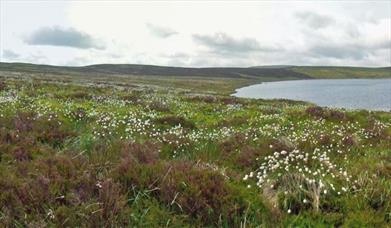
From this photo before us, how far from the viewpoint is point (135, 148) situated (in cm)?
916

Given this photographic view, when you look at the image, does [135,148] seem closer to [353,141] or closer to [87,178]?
[87,178]

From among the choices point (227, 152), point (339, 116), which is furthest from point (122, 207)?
point (339, 116)

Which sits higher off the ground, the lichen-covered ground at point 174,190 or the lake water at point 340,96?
the lichen-covered ground at point 174,190

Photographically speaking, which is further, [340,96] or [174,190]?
[340,96]

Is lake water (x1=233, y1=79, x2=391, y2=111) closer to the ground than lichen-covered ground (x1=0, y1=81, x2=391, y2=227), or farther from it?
closer to the ground

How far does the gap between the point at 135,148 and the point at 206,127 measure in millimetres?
6912

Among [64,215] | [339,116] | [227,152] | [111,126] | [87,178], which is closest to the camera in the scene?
[64,215]

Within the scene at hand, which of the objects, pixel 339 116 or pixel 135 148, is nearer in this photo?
pixel 135 148

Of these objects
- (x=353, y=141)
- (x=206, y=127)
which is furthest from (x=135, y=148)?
(x=206, y=127)

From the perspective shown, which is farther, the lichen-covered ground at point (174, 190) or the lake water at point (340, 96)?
the lake water at point (340, 96)

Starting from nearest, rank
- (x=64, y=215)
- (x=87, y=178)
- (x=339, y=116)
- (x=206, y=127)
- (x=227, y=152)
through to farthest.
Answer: (x=64, y=215)
(x=87, y=178)
(x=227, y=152)
(x=206, y=127)
(x=339, y=116)

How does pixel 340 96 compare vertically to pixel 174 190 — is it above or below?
below

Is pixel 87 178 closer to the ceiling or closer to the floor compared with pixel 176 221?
closer to the ceiling

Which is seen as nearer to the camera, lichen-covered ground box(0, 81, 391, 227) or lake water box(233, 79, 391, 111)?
lichen-covered ground box(0, 81, 391, 227)
